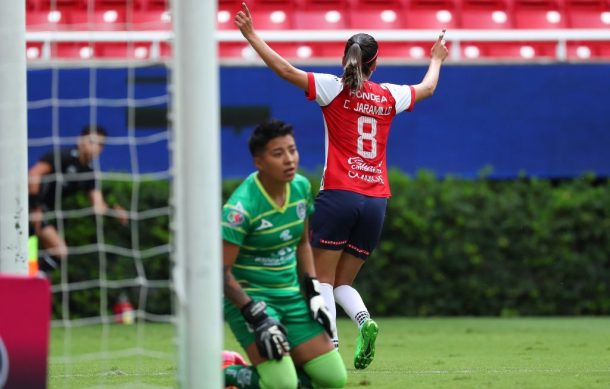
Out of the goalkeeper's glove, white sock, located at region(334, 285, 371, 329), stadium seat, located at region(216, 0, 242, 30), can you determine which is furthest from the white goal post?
stadium seat, located at region(216, 0, 242, 30)

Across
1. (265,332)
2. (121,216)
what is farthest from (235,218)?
(121,216)

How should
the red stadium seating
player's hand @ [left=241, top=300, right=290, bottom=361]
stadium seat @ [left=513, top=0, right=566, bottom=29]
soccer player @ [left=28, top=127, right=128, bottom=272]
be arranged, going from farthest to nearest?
stadium seat @ [left=513, top=0, right=566, bottom=29] < the red stadium seating < soccer player @ [left=28, top=127, right=128, bottom=272] < player's hand @ [left=241, top=300, right=290, bottom=361]

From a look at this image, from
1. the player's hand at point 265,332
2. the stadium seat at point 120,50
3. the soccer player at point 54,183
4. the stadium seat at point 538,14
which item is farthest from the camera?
the stadium seat at point 538,14

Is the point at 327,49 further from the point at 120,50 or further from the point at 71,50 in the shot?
the point at 71,50

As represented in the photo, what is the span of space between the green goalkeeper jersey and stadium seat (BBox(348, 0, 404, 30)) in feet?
30.6

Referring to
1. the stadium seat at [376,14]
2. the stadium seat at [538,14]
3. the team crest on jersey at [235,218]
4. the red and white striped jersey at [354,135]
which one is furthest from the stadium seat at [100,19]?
the team crest on jersey at [235,218]

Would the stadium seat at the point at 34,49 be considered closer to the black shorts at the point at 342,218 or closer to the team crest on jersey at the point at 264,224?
the black shorts at the point at 342,218

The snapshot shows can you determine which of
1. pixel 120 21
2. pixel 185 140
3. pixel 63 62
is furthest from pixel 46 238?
pixel 185 140

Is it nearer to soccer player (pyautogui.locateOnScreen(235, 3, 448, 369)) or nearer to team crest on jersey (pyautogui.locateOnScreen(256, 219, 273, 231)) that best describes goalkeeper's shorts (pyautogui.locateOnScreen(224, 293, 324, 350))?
team crest on jersey (pyautogui.locateOnScreen(256, 219, 273, 231))

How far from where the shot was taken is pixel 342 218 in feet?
24.7

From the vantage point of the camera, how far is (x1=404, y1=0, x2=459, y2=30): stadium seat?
15.4m

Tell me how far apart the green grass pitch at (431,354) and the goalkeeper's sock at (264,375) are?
67 cm

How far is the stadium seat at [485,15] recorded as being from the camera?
611 inches

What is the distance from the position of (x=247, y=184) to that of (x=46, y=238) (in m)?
5.98
